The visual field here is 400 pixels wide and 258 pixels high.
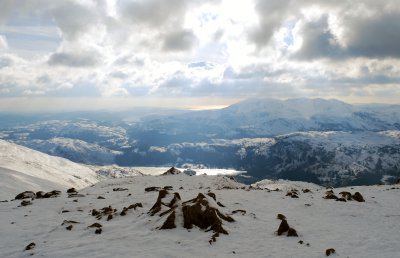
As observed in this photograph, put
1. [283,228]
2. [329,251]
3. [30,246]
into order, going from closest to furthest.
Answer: [329,251] → [30,246] → [283,228]

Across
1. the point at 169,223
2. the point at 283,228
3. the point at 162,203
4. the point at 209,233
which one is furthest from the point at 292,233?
the point at 162,203

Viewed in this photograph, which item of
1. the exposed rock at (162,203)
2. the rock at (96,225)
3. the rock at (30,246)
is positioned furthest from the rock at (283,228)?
the rock at (30,246)

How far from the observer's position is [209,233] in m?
27.1

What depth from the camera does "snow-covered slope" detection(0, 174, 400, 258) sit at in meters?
23.5

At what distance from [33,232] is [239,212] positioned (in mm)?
17554

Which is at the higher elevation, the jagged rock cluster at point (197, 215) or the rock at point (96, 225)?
the jagged rock cluster at point (197, 215)

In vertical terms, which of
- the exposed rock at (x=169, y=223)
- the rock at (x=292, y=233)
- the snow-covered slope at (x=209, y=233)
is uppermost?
the exposed rock at (x=169, y=223)

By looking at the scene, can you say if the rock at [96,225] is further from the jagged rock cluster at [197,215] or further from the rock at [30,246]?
the rock at [30,246]

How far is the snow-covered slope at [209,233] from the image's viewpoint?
23.5m

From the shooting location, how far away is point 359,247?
957 inches

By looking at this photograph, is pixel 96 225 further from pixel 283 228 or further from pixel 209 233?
pixel 283 228

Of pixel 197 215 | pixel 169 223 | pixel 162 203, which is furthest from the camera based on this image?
pixel 162 203

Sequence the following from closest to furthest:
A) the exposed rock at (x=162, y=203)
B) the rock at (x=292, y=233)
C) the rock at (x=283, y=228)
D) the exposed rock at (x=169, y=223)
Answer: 1. the rock at (x=292, y=233)
2. the rock at (x=283, y=228)
3. the exposed rock at (x=169, y=223)
4. the exposed rock at (x=162, y=203)

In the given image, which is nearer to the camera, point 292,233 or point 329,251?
point 329,251
